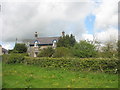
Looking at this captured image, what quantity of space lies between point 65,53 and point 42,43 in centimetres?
3380

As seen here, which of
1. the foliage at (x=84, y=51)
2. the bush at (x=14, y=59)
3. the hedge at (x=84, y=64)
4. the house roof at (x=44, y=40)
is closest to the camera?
the hedge at (x=84, y=64)

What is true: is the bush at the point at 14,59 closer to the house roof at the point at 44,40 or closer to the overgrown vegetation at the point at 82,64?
the overgrown vegetation at the point at 82,64

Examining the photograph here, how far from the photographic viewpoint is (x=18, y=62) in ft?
67.4

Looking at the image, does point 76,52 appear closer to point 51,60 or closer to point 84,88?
point 51,60

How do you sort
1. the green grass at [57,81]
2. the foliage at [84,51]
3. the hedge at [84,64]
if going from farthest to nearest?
1. the foliage at [84,51]
2. the hedge at [84,64]
3. the green grass at [57,81]

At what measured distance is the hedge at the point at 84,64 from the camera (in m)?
12.7

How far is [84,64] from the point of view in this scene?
14211 millimetres

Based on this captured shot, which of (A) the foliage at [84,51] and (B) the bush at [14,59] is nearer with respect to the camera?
(B) the bush at [14,59]

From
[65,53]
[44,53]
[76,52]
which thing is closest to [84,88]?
[65,53]

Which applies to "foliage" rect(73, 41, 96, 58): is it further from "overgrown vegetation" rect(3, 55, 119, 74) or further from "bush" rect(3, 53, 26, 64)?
"bush" rect(3, 53, 26, 64)

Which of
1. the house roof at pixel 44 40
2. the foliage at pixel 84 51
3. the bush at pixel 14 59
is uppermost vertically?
the house roof at pixel 44 40

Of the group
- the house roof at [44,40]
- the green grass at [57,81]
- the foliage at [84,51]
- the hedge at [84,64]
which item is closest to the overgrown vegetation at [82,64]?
the hedge at [84,64]

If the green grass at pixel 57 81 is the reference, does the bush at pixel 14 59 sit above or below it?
above

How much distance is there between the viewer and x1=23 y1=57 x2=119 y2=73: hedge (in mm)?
12719
